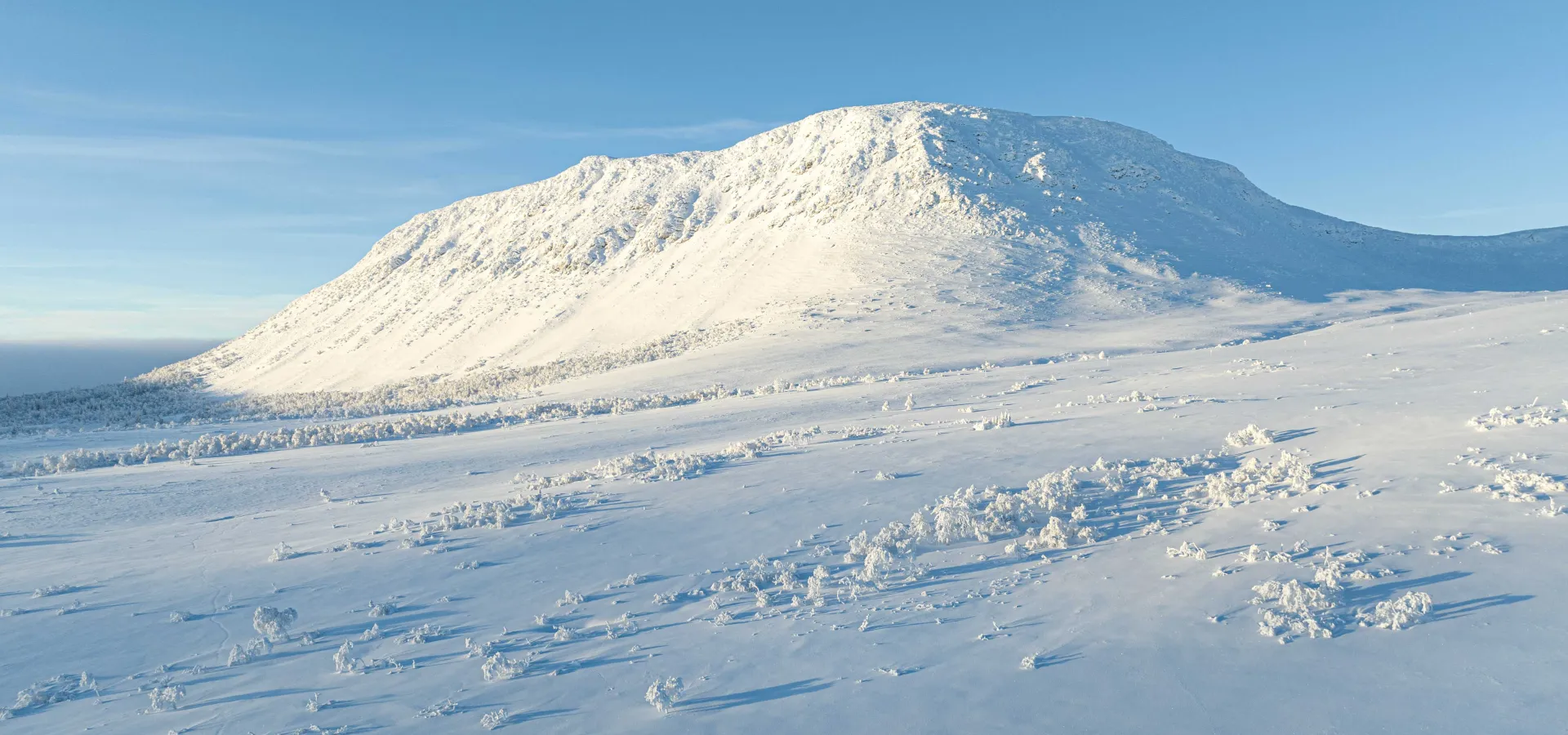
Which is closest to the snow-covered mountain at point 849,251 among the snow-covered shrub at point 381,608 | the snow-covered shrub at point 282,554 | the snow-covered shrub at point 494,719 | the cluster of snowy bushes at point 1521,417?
the cluster of snowy bushes at point 1521,417

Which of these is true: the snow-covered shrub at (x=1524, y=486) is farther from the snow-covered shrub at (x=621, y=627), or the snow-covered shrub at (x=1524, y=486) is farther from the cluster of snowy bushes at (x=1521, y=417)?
the snow-covered shrub at (x=621, y=627)

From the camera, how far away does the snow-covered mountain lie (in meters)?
52.8

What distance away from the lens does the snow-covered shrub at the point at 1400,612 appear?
6.35 m

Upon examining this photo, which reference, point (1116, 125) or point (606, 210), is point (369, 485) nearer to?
point (606, 210)

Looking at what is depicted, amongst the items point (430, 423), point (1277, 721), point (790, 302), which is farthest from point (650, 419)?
point (790, 302)

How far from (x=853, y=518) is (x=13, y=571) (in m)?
11.2

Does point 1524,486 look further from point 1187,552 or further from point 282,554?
point 282,554

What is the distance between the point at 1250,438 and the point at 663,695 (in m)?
11.6

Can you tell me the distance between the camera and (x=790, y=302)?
A: 50.7 meters

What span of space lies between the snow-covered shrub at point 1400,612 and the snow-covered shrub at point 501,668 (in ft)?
23.7

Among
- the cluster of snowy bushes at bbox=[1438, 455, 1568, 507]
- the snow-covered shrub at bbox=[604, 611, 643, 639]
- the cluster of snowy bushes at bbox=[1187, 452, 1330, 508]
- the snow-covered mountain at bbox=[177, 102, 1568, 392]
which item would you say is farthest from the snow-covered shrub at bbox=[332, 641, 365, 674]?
the snow-covered mountain at bbox=[177, 102, 1568, 392]

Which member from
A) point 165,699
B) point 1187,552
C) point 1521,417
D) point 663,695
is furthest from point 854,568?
point 1521,417

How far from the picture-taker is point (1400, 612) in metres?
6.41

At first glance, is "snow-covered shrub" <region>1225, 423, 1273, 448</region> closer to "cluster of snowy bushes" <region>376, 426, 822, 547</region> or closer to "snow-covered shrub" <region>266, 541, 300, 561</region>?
"cluster of snowy bushes" <region>376, 426, 822, 547</region>
